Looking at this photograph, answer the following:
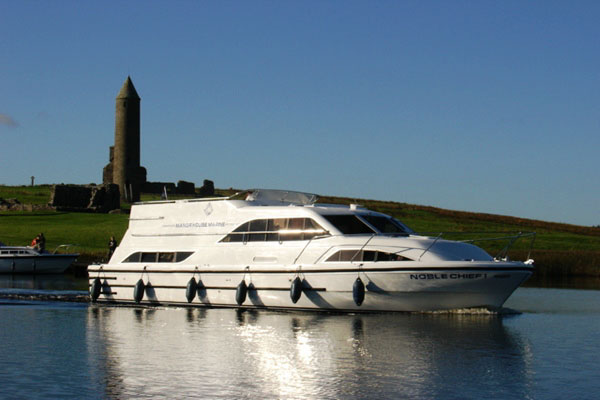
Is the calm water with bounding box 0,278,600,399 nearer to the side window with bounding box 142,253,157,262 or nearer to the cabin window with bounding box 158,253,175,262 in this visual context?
the cabin window with bounding box 158,253,175,262

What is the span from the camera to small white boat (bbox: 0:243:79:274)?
44062mm

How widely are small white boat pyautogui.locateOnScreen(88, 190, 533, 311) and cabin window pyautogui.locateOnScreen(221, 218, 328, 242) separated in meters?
0.03

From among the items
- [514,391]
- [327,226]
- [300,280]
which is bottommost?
[514,391]

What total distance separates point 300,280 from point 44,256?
2403 cm

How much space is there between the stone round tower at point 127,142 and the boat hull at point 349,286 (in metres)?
66.8

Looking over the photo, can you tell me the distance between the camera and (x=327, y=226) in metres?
24.3

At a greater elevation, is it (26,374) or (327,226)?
(327,226)

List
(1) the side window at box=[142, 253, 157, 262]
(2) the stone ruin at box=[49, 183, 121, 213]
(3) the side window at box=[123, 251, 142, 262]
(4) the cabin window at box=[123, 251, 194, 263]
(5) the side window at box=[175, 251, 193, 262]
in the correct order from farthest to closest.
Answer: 1. (2) the stone ruin at box=[49, 183, 121, 213]
2. (3) the side window at box=[123, 251, 142, 262]
3. (1) the side window at box=[142, 253, 157, 262]
4. (4) the cabin window at box=[123, 251, 194, 263]
5. (5) the side window at box=[175, 251, 193, 262]

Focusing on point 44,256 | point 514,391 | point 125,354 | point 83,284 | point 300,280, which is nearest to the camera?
point 514,391

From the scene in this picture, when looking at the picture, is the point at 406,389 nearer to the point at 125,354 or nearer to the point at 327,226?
the point at 125,354

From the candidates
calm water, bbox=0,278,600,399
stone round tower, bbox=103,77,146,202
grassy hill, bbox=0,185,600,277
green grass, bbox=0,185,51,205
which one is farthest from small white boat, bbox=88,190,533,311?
stone round tower, bbox=103,77,146,202

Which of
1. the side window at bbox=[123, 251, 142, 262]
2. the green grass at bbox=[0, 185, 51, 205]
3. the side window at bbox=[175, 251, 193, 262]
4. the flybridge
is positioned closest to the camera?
the side window at bbox=[175, 251, 193, 262]

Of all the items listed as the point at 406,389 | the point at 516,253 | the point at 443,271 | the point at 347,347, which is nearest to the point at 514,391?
the point at 406,389

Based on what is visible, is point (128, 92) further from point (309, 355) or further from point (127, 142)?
point (309, 355)
